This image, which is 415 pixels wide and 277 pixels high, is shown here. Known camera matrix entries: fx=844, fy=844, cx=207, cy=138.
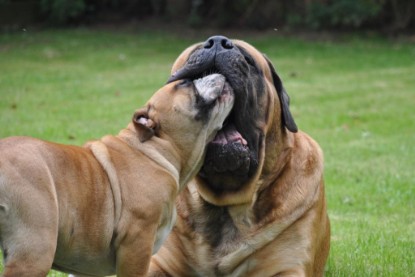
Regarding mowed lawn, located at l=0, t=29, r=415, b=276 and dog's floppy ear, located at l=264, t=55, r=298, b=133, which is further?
mowed lawn, located at l=0, t=29, r=415, b=276

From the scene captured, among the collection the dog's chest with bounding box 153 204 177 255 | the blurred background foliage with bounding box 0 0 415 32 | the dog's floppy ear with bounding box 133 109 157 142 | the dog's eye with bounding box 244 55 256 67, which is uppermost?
the dog's eye with bounding box 244 55 256 67

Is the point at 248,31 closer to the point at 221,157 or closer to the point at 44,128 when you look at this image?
the point at 44,128

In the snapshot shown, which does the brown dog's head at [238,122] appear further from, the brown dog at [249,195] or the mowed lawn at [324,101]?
the mowed lawn at [324,101]

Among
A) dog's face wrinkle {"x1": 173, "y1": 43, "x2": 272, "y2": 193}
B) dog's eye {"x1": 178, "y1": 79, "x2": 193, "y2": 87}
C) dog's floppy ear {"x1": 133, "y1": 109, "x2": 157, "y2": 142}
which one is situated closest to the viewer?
dog's floppy ear {"x1": 133, "y1": 109, "x2": 157, "y2": 142}

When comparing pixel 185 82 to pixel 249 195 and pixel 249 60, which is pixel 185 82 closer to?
pixel 249 60

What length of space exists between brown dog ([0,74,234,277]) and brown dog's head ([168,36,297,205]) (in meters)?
0.11

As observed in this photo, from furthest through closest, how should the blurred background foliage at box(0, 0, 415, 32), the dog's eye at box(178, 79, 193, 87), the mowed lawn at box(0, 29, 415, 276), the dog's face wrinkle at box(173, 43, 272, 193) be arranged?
the blurred background foliage at box(0, 0, 415, 32) → the mowed lawn at box(0, 29, 415, 276) → the dog's face wrinkle at box(173, 43, 272, 193) → the dog's eye at box(178, 79, 193, 87)

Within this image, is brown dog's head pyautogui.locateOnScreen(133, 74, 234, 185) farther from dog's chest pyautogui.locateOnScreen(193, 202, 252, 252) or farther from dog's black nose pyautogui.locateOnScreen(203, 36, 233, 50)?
dog's chest pyautogui.locateOnScreen(193, 202, 252, 252)

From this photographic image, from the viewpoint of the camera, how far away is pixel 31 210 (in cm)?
387

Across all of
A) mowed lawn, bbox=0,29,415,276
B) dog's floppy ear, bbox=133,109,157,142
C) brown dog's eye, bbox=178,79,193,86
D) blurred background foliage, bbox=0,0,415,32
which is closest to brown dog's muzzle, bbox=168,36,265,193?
brown dog's eye, bbox=178,79,193,86

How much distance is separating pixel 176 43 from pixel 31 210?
53.4 feet

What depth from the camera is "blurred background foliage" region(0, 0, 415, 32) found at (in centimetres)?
1964

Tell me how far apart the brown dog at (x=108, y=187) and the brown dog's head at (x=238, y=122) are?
0.11 meters

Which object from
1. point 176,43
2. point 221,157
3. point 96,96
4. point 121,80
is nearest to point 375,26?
point 176,43
